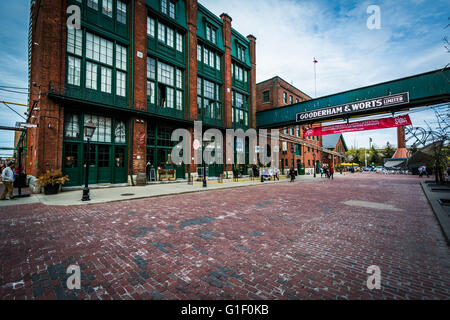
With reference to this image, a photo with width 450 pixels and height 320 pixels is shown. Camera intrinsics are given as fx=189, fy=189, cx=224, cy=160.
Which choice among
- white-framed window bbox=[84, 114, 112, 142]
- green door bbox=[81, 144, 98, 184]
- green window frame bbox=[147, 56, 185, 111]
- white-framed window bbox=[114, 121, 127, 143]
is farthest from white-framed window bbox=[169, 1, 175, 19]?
green door bbox=[81, 144, 98, 184]

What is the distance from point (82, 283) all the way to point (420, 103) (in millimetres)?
21655

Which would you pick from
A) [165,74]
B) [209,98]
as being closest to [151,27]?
[165,74]

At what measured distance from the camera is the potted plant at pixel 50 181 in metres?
9.89

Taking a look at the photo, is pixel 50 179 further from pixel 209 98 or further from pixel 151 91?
pixel 209 98

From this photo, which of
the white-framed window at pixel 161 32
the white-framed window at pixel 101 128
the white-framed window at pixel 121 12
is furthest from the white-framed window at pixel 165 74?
the white-framed window at pixel 101 128

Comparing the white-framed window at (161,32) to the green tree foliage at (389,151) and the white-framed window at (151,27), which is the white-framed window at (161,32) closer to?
the white-framed window at (151,27)

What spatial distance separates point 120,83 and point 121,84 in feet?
0.29

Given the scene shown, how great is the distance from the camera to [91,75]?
12898mm

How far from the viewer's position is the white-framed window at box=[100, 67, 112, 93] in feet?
44.0

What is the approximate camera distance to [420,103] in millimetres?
14547

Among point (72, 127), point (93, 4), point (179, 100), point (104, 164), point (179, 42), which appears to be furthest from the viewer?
point (179, 42)

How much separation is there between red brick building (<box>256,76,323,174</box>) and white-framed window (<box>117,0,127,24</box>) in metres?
20.1

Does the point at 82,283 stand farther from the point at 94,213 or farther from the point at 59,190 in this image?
the point at 59,190

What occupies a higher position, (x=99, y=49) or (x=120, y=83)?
(x=99, y=49)
